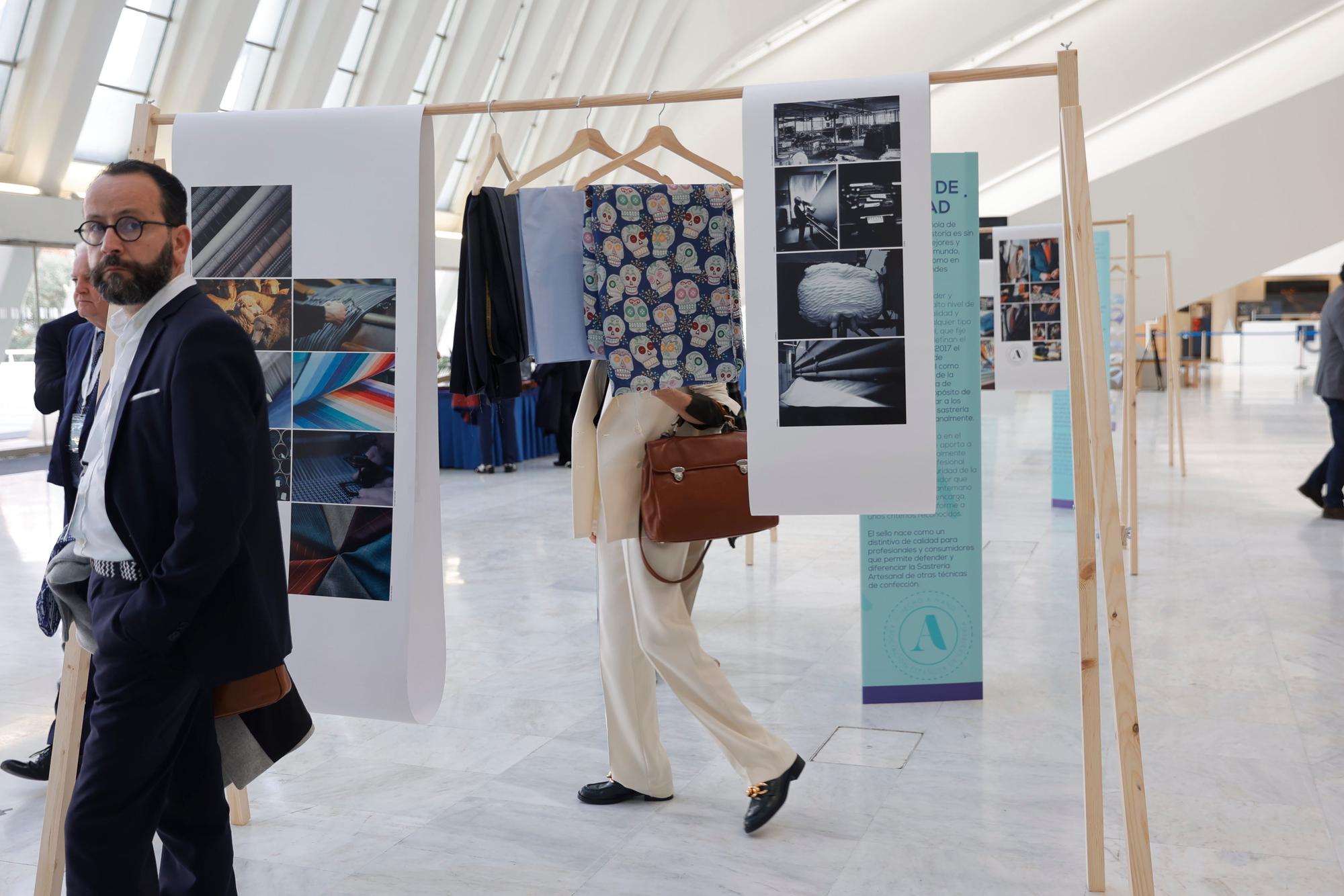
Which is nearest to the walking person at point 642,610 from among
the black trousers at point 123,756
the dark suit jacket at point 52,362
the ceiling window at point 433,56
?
the black trousers at point 123,756

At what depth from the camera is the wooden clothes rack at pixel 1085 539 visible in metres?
2.36

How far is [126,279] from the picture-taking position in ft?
6.85

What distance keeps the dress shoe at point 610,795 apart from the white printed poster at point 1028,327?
16.0ft

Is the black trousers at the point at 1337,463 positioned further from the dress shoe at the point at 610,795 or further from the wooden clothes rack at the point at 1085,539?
the dress shoe at the point at 610,795

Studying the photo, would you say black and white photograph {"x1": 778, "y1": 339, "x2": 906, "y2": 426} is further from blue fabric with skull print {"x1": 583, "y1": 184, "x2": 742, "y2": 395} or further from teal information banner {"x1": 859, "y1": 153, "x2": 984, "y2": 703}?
teal information banner {"x1": 859, "y1": 153, "x2": 984, "y2": 703}

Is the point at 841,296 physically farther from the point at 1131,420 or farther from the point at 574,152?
the point at 1131,420

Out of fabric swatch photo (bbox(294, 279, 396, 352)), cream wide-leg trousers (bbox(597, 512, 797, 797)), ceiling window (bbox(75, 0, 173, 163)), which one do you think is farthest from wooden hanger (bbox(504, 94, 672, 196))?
ceiling window (bbox(75, 0, 173, 163))

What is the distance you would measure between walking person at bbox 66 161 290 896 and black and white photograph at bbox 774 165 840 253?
4.32ft

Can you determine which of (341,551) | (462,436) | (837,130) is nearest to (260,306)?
(341,551)

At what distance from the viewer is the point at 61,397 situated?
4.23 metres

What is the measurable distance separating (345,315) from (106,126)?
1282cm

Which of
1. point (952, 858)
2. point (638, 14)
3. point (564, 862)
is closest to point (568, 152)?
point (564, 862)

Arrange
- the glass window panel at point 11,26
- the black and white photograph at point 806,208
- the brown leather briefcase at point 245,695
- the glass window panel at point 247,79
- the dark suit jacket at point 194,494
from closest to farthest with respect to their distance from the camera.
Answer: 1. the dark suit jacket at point 194,494
2. the brown leather briefcase at point 245,695
3. the black and white photograph at point 806,208
4. the glass window panel at point 11,26
5. the glass window panel at point 247,79

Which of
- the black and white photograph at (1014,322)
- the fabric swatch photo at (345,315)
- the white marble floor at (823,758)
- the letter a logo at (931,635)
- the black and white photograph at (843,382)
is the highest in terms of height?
the black and white photograph at (1014,322)
